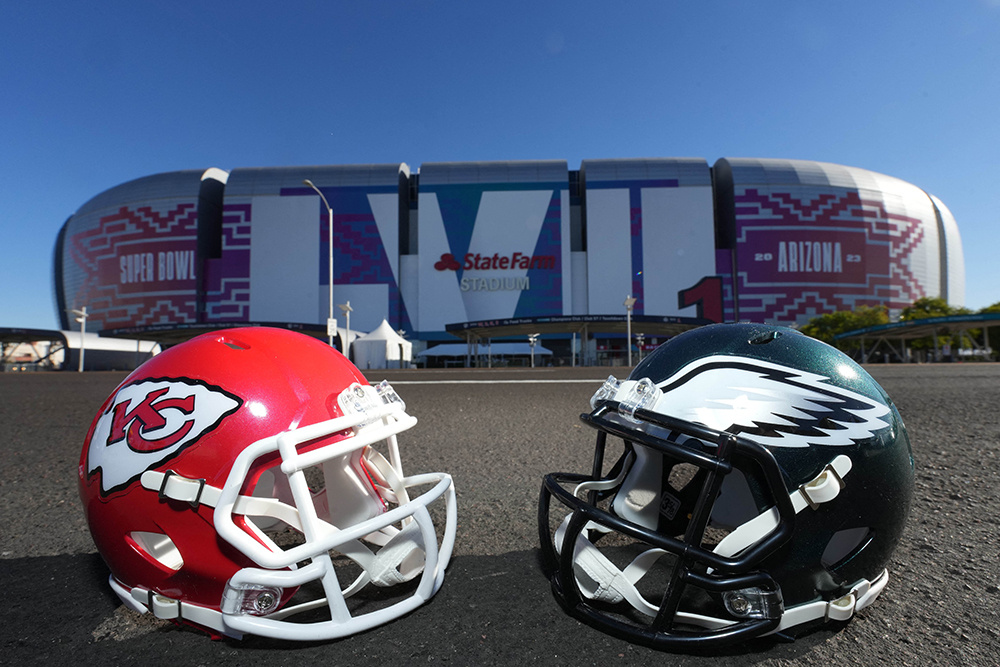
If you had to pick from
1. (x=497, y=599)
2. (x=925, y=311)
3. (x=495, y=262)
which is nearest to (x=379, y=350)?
(x=495, y=262)

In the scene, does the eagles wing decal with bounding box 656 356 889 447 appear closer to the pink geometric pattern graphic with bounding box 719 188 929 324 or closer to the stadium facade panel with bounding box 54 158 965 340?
the stadium facade panel with bounding box 54 158 965 340

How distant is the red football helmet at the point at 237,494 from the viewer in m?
1.17

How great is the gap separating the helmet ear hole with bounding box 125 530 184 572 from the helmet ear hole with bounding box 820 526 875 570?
1.66 meters

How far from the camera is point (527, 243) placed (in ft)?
132

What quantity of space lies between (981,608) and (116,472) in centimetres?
231

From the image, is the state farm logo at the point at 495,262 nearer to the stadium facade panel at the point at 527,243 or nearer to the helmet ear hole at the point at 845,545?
the stadium facade panel at the point at 527,243

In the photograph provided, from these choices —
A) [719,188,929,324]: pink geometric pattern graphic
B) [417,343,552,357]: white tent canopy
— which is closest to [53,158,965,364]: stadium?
[719,188,929,324]: pink geometric pattern graphic

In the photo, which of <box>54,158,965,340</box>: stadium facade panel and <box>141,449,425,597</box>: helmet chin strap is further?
<box>54,158,965,340</box>: stadium facade panel

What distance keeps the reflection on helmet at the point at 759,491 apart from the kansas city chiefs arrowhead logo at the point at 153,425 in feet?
2.99

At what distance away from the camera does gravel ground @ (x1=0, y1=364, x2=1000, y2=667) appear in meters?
1.18

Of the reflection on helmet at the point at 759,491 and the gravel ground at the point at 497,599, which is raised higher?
the reflection on helmet at the point at 759,491

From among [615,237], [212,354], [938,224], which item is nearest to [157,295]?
[615,237]

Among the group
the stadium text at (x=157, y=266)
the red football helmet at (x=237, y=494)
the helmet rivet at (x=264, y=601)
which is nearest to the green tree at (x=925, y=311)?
the red football helmet at (x=237, y=494)

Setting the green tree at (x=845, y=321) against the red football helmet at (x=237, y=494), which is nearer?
the red football helmet at (x=237, y=494)
